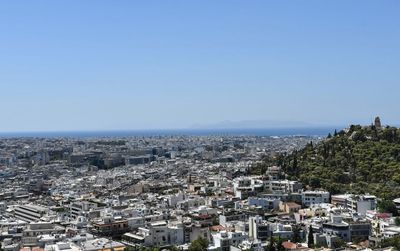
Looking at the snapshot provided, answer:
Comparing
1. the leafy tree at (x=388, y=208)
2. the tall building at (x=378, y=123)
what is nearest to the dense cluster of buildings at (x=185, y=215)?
the leafy tree at (x=388, y=208)

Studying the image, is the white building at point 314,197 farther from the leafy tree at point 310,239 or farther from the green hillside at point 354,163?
the leafy tree at point 310,239

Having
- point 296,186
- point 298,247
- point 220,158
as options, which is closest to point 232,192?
point 296,186

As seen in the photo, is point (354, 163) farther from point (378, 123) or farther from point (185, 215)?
point (185, 215)

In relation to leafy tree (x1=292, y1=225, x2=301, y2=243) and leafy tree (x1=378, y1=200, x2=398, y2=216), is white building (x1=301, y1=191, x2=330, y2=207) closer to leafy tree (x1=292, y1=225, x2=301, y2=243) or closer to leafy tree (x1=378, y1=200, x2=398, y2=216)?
leafy tree (x1=378, y1=200, x2=398, y2=216)

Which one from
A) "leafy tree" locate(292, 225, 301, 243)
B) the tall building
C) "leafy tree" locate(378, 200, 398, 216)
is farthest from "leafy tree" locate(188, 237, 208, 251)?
the tall building

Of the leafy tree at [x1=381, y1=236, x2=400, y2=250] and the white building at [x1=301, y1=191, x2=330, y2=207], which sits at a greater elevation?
the white building at [x1=301, y1=191, x2=330, y2=207]

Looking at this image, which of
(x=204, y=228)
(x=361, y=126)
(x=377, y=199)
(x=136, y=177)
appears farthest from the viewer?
(x=136, y=177)

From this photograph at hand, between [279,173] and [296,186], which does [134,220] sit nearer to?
[296,186]

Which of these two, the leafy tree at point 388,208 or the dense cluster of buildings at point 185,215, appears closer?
the dense cluster of buildings at point 185,215

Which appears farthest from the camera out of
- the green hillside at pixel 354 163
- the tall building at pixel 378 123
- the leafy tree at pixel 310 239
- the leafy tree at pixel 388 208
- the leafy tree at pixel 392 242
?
the tall building at pixel 378 123
